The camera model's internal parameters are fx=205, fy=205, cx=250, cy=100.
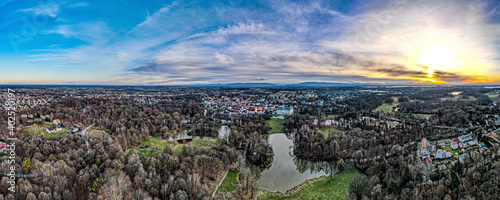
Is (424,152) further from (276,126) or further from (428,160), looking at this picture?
(276,126)

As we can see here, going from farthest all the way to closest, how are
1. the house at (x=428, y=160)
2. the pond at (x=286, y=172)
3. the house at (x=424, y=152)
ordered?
the house at (x=424, y=152) → the pond at (x=286, y=172) → the house at (x=428, y=160)

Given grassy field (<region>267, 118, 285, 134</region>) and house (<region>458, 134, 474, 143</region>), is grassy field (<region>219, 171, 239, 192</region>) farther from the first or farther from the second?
house (<region>458, 134, 474, 143</region>)

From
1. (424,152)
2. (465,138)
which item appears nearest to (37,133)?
(424,152)

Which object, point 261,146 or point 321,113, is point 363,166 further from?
point 321,113

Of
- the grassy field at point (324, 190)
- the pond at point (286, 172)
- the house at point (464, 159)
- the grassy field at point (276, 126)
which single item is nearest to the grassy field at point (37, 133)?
the pond at point (286, 172)

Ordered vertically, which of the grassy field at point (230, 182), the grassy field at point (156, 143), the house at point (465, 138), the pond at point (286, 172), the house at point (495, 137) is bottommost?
the pond at point (286, 172)

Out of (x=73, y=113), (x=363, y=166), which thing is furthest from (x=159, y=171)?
(x=73, y=113)

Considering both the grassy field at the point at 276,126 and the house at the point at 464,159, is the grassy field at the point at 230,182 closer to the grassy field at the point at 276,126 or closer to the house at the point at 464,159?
the grassy field at the point at 276,126
